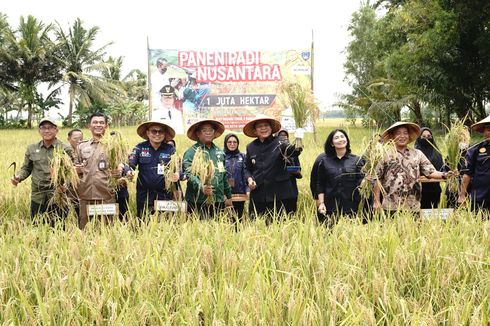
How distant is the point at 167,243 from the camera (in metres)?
2.68

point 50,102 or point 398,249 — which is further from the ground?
point 50,102

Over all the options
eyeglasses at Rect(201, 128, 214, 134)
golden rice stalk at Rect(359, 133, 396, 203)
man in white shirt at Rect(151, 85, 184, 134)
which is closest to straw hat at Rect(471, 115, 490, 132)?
golden rice stalk at Rect(359, 133, 396, 203)

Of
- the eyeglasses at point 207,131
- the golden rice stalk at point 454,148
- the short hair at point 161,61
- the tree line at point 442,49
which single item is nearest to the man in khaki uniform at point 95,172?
the eyeglasses at point 207,131

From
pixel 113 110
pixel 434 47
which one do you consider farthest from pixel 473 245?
pixel 113 110

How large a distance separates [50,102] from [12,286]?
94.3ft

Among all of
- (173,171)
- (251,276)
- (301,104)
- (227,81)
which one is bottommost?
(251,276)

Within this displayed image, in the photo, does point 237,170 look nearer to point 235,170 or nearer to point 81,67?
point 235,170

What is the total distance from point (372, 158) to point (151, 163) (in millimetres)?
1693

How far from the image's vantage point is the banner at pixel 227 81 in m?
12.8

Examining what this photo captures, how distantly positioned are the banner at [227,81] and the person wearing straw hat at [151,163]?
893 cm

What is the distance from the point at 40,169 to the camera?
396 centimetres

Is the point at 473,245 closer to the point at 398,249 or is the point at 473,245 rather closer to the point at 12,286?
the point at 398,249

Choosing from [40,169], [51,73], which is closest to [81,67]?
[51,73]

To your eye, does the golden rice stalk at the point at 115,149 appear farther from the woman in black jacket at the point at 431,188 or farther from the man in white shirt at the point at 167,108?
the man in white shirt at the point at 167,108
